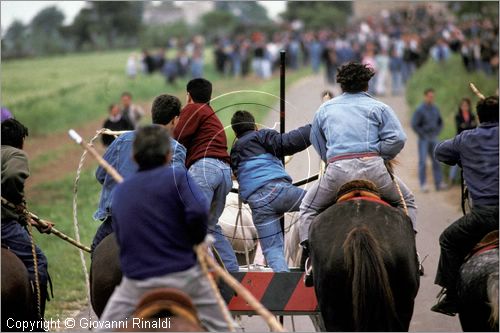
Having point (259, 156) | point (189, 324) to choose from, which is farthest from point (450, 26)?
point (189, 324)

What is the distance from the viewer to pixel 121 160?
9570 mm

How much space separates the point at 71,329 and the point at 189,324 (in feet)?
15.9

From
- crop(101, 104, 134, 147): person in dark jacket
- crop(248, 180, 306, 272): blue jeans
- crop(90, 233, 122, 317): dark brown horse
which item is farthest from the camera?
crop(101, 104, 134, 147): person in dark jacket

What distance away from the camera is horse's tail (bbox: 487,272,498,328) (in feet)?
28.0

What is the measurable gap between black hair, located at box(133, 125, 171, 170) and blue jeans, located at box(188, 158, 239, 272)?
9.92 feet

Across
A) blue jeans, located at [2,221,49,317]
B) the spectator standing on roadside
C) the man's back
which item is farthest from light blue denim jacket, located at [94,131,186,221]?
the spectator standing on roadside

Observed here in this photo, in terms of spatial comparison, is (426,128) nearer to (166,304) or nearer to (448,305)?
(448,305)

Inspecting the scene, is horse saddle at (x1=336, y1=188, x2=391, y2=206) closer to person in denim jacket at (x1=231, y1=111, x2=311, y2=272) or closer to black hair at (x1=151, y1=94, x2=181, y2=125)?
person in denim jacket at (x1=231, y1=111, x2=311, y2=272)

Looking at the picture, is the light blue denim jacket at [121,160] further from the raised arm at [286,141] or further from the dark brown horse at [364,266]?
the dark brown horse at [364,266]

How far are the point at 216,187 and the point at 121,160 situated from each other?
1.04 metres

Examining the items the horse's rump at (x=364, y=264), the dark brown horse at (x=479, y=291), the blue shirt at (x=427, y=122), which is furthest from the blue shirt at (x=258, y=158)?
the blue shirt at (x=427, y=122)

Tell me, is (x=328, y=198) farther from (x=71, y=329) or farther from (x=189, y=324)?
(x=71, y=329)

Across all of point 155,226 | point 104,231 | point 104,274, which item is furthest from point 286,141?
point 155,226

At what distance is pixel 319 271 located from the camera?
851cm
